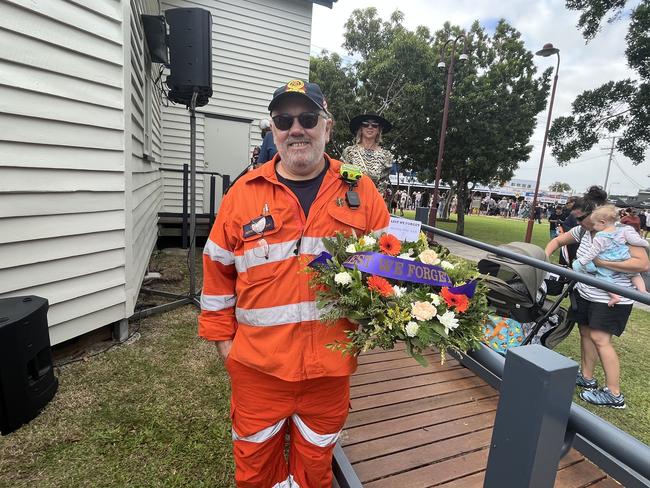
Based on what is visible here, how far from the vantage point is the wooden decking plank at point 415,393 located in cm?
274

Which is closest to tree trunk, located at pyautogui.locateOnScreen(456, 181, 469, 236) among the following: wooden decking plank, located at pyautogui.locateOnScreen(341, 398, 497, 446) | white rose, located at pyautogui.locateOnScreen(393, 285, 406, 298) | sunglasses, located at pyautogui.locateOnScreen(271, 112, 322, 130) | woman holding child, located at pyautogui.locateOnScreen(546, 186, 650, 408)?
woman holding child, located at pyautogui.locateOnScreen(546, 186, 650, 408)

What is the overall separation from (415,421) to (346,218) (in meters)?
1.69

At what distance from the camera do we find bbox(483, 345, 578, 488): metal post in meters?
0.69

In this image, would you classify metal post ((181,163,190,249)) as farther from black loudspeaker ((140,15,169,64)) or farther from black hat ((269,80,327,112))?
black hat ((269,80,327,112))

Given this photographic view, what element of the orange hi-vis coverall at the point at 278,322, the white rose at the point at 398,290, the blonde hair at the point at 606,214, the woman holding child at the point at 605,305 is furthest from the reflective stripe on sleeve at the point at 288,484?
the blonde hair at the point at 606,214

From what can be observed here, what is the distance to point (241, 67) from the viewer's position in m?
9.02

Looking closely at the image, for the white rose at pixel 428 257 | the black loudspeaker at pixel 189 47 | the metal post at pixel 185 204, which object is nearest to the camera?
the white rose at pixel 428 257

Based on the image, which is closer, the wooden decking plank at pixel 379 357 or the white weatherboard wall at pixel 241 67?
the wooden decking plank at pixel 379 357

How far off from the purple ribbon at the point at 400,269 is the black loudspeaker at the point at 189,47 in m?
3.78

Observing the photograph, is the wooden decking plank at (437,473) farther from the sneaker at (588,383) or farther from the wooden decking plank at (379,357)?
the sneaker at (588,383)

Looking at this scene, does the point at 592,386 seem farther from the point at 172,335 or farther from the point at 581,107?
the point at 581,107

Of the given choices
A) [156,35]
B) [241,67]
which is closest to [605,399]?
[156,35]

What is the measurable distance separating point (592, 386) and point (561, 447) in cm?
379

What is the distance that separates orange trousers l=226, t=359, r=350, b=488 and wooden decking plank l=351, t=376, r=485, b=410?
0.92 metres
